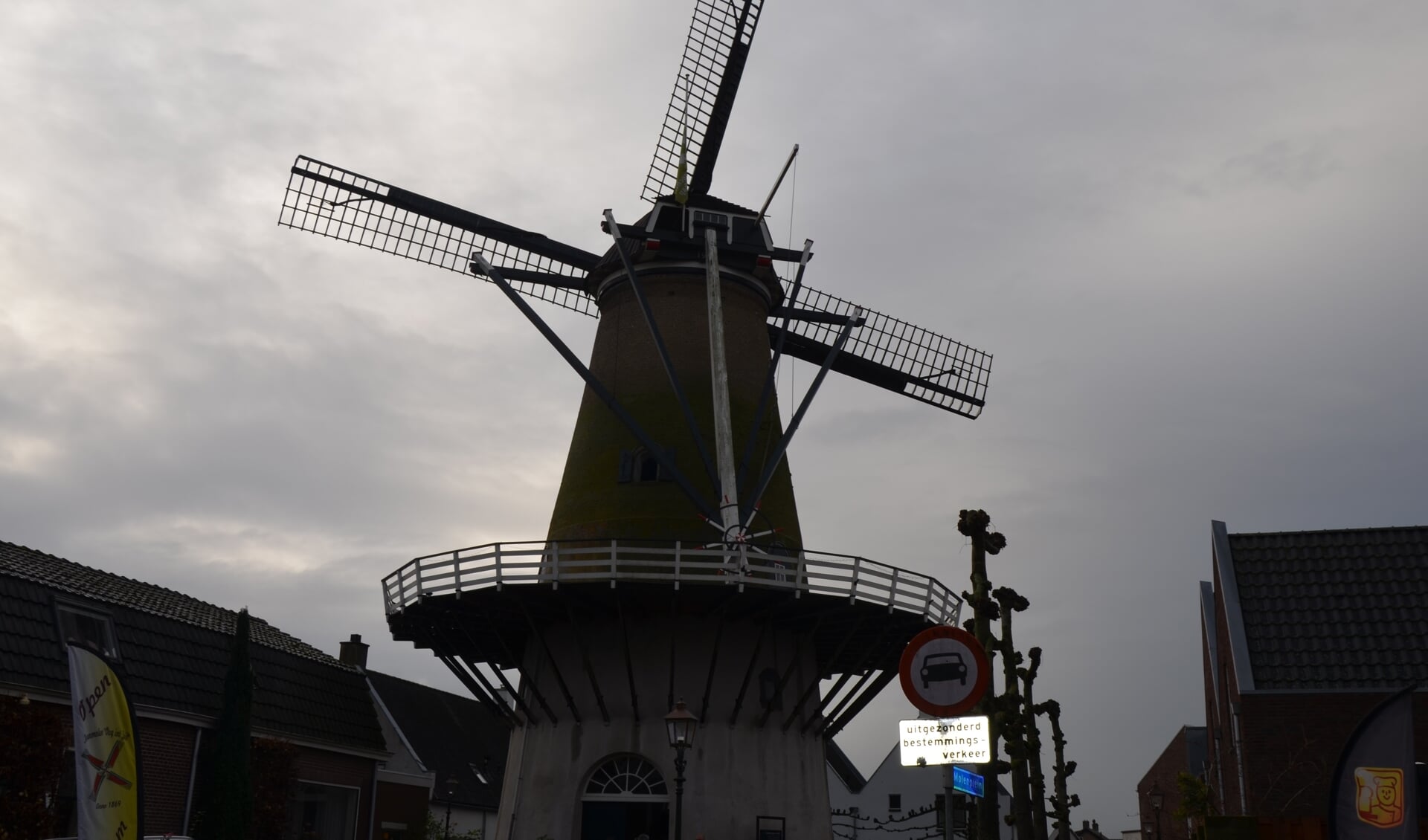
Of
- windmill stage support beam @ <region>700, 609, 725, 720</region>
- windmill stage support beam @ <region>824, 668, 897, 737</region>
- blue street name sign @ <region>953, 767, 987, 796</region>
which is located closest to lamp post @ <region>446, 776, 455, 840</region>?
windmill stage support beam @ <region>700, 609, 725, 720</region>

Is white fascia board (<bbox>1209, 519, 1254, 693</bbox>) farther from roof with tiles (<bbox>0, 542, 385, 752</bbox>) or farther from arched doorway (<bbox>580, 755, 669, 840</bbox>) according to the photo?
roof with tiles (<bbox>0, 542, 385, 752</bbox>)

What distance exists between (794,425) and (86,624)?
11357 mm

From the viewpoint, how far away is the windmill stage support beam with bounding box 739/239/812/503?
20234mm

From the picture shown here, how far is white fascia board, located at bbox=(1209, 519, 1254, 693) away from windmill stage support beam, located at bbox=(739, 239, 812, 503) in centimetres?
809

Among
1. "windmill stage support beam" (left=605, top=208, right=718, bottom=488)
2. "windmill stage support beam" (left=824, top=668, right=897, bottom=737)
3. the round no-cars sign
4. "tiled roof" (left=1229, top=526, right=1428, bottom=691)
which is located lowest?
the round no-cars sign

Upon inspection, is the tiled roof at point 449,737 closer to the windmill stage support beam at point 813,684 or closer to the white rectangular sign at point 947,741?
the windmill stage support beam at point 813,684

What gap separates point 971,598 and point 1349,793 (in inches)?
282

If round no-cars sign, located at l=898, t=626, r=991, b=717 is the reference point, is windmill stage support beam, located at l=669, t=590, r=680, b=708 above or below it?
above

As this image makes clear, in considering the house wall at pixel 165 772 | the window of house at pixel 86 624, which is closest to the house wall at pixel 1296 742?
the house wall at pixel 165 772

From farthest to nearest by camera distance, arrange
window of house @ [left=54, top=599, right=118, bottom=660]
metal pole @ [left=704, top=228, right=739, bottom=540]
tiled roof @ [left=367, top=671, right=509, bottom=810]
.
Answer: tiled roof @ [left=367, top=671, right=509, bottom=810]
metal pole @ [left=704, top=228, right=739, bottom=540]
window of house @ [left=54, top=599, right=118, bottom=660]

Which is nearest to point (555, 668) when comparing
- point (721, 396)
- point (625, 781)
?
point (625, 781)

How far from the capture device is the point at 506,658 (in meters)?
21.1

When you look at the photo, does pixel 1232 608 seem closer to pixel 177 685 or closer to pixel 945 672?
pixel 945 672

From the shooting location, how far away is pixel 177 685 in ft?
63.1
